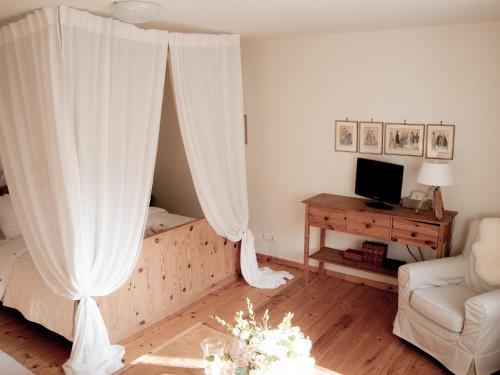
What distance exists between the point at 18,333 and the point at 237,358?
2325mm

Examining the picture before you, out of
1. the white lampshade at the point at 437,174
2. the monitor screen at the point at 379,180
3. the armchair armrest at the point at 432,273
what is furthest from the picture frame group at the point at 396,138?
the armchair armrest at the point at 432,273

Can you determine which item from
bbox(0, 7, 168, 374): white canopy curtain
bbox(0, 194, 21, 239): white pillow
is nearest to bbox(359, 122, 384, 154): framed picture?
bbox(0, 7, 168, 374): white canopy curtain

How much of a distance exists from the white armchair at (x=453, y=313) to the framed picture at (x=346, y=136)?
1.25 metres

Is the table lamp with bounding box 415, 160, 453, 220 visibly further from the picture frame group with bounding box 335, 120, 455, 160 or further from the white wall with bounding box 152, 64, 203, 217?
the white wall with bounding box 152, 64, 203, 217

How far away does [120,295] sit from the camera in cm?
319

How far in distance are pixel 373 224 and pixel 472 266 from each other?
790 millimetres

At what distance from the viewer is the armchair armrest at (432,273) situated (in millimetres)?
3098

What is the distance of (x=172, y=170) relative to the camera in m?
5.21

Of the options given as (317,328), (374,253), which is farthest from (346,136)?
(317,328)

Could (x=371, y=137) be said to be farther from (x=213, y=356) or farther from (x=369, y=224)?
(x=213, y=356)

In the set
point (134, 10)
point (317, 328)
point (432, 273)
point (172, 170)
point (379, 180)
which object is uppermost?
point (134, 10)

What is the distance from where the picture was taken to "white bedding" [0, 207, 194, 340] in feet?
9.84

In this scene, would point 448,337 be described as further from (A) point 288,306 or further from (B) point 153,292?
(B) point 153,292

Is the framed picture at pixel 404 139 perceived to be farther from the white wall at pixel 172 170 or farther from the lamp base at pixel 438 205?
the white wall at pixel 172 170
